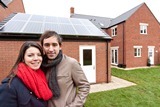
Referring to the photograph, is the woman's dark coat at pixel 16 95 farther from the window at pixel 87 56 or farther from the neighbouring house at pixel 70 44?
the window at pixel 87 56

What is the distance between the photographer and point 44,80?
5.40 feet

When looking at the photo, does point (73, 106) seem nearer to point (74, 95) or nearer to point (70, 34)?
point (74, 95)

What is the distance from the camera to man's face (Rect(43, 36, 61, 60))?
5.71ft

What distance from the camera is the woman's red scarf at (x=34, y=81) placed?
4.68 feet

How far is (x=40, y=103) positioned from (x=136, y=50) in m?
16.9

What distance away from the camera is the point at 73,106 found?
5.82 feet

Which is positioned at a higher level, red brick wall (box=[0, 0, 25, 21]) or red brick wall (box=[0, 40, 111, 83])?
red brick wall (box=[0, 0, 25, 21])

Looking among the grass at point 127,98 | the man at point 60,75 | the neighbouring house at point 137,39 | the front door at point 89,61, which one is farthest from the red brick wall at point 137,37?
the man at point 60,75

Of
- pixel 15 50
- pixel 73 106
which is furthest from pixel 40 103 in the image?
pixel 15 50

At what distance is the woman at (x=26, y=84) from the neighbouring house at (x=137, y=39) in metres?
15.1

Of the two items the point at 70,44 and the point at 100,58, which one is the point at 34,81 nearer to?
the point at 70,44

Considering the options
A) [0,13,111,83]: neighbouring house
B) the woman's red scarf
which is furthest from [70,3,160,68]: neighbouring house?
the woman's red scarf

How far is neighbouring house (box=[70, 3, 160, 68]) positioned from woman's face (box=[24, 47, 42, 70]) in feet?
49.7

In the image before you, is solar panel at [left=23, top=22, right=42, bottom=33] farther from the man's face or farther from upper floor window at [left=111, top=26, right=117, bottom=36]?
upper floor window at [left=111, top=26, right=117, bottom=36]
